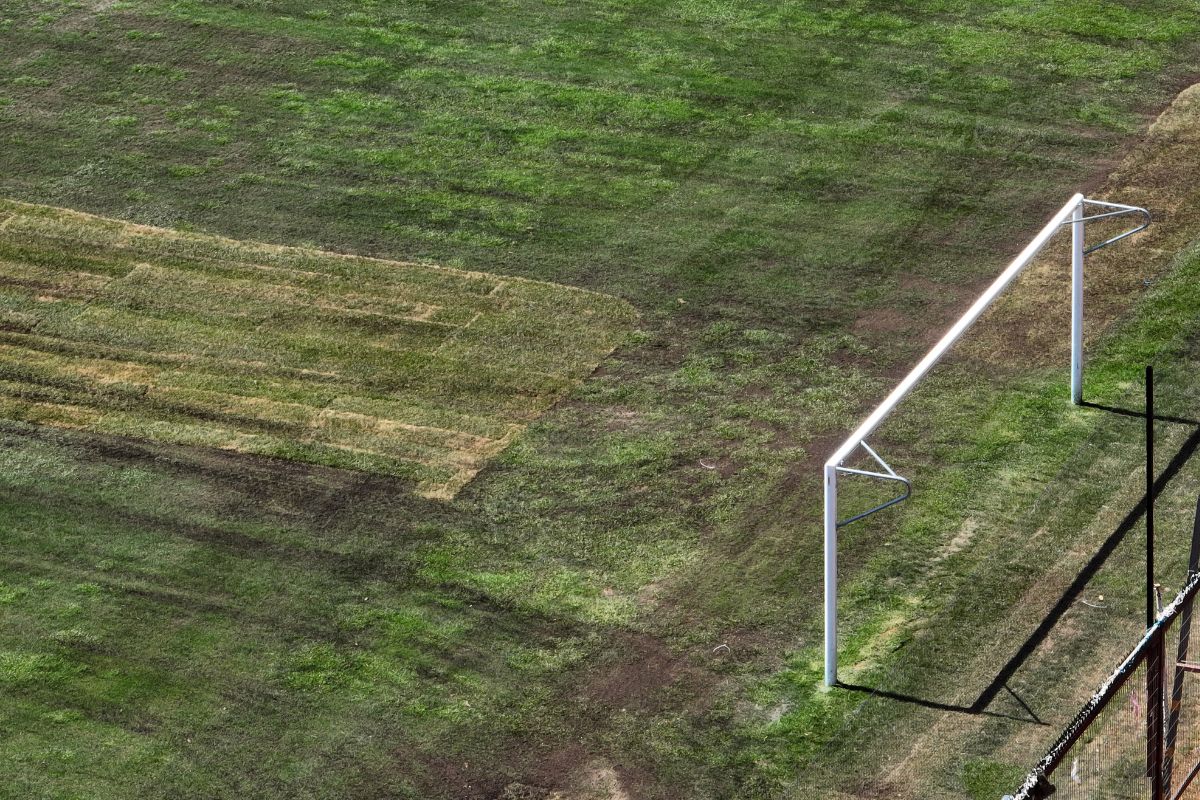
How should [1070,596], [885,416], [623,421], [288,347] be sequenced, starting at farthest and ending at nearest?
[288,347] < [623,421] < [885,416] < [1070,596]

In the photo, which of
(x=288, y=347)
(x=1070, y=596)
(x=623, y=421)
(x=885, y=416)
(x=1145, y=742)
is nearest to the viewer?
(x=1145, y=742)

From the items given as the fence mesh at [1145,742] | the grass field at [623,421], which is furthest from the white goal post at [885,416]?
the fence mesh at [1145,742]

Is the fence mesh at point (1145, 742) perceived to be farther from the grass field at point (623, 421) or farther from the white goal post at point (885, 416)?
the white goal post at point (885, 416)

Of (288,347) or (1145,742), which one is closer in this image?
(1145,742)

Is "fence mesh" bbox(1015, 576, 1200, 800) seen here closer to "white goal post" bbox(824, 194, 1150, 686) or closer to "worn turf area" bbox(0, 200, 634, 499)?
"white goal post" bbox(824, 194, 1150, 686)

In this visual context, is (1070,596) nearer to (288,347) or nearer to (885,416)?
(885,416)

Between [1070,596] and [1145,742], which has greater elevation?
[1145,742]

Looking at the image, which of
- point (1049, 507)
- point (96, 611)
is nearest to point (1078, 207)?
point (1049, 507)

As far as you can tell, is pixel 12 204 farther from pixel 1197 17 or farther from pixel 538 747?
pixel 1197 17

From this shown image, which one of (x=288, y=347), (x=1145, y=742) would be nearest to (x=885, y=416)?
(x=1145, y=742)
